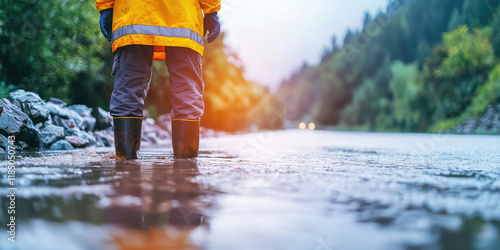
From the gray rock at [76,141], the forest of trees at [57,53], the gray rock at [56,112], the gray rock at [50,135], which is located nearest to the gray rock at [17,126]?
the gray rock at [50,135]

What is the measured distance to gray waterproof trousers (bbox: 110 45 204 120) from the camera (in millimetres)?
2771

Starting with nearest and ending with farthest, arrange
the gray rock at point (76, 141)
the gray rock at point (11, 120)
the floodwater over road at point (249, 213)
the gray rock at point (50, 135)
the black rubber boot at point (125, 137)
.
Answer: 1. the floodwater over road at point (249, 213)
2. the black rubber boot at point (125, 137)
3. the gray rock at point (11, 120)
4. the gray rock at point (50, 135)
5. the gray rock at point (76, 141)

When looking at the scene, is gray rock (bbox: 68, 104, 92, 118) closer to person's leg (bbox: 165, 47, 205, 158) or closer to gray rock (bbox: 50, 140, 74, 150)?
gray rock (bbox: 50, 140, 74, 150)

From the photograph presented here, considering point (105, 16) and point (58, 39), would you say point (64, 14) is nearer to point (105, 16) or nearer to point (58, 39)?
point (58, 39)

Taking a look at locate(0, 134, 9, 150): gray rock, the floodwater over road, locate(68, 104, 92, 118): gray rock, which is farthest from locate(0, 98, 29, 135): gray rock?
locate(68, 104, 92, 118): gray rock

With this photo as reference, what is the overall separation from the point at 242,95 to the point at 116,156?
1436 centimetres

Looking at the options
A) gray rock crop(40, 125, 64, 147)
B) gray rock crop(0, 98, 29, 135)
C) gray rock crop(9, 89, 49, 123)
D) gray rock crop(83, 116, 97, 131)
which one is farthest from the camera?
gray rock crop(83, 116, 97, 131)

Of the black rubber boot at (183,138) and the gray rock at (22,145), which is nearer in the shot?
the black rubber boot at (183,138)

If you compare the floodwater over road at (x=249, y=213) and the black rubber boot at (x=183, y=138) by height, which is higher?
the black rubber boot at (x=183, y=138)

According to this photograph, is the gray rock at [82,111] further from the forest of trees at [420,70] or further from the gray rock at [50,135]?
the forest of trees at [420,70]

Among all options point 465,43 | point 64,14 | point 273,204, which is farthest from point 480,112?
point 273,204

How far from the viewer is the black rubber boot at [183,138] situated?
2.87m

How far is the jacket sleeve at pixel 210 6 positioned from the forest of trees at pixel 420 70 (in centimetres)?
1990

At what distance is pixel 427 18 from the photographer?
123 ft
